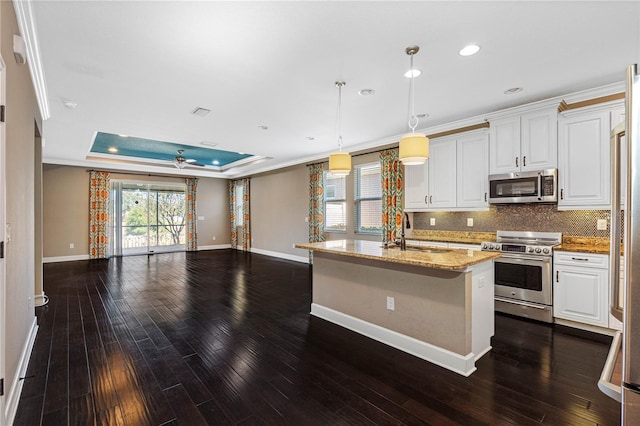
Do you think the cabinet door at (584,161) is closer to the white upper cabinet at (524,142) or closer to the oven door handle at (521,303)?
the white upper cabinet at (524,142)

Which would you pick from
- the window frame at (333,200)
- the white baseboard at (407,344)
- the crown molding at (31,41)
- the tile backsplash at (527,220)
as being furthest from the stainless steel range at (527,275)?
the crown molding at (31,41)

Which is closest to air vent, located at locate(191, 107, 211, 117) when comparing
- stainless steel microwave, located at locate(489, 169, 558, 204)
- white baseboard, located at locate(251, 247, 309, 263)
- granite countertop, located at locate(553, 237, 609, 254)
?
stainless steel microwave, located at locate(489, 169, 558, 204)

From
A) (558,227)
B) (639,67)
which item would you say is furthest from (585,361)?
(639,67)

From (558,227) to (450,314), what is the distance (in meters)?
2.49

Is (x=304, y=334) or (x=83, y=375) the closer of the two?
(x=83, y=375)

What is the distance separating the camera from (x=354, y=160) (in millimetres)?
6504

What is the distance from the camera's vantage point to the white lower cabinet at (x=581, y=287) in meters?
3.21

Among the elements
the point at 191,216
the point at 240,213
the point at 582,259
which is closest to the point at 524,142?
the point at 582,259

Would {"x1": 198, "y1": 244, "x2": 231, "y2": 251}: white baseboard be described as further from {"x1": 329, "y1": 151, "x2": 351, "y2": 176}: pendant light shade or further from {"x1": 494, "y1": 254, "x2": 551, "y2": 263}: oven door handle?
{"x1": 494, "y1": 254, "x2": 551, "y2": 263}: oven door handle

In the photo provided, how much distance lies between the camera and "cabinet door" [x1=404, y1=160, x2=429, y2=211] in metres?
5.02

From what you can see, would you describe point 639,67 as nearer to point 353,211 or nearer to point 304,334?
point 304,334

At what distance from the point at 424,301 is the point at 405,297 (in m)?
0.19

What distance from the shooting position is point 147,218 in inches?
364

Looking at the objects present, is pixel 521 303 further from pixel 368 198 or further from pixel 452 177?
pixel 368 198
